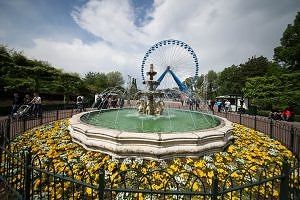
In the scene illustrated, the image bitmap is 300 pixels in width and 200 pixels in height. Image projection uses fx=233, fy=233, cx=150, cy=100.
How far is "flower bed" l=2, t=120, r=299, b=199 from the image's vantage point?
4992 mm

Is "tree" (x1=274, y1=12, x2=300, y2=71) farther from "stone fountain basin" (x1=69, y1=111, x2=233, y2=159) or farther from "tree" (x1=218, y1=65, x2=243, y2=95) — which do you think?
"stone fountain basin" (x1=69, y1=111, x2=233, y2=159)

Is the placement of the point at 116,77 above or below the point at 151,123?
above

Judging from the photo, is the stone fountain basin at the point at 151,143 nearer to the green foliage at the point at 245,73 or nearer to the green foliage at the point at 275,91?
the green foliage at the point at 275,91

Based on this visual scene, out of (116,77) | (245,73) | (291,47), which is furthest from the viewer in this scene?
(116,77)

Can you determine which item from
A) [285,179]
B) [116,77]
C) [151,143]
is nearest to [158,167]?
[151,143]

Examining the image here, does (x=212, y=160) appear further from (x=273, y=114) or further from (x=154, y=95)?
(x=273, y=114)

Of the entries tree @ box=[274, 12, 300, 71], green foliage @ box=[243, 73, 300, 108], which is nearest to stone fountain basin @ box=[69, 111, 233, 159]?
green foliage @ box=[243, 73, 300, 108]

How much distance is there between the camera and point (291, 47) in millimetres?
29281

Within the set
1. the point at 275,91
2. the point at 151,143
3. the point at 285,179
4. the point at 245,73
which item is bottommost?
the point at 285,179

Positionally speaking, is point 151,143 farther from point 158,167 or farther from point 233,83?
point 233,83

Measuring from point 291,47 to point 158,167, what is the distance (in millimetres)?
30618

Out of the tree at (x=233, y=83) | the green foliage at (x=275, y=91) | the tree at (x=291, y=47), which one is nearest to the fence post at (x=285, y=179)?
the green foliage at (x=275, y=91)

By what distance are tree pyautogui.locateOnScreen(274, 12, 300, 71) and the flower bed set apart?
1024 inches

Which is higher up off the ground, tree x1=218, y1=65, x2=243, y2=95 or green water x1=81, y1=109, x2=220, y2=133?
tree x1=218, y1=65, x2=243, y2=95
